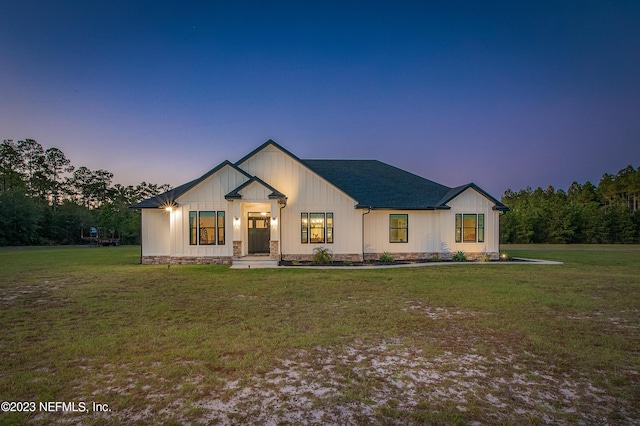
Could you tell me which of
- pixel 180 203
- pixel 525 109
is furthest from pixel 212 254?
pixel 525 109

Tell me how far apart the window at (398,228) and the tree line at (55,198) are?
33869mm

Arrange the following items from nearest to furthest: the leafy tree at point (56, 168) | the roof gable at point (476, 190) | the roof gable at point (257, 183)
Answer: the roof gable at point (257, 183), the roof gable at point (476, 190), the leafy tree at point (56, 168)

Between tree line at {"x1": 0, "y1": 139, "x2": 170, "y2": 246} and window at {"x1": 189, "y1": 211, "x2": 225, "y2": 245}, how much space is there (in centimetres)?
2767

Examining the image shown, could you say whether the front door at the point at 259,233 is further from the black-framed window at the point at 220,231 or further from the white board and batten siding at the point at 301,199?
the black-framed window at the point at 220,231

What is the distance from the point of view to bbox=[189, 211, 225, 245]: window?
15.1m

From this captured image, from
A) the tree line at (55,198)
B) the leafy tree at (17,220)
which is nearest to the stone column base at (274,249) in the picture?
the tree line at (55,198)

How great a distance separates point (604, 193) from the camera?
54.3 metres

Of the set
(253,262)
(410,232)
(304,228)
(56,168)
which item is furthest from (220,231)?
(56,168)

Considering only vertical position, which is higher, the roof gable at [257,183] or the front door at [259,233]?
the roof gable at [257,183]

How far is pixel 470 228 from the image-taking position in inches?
674

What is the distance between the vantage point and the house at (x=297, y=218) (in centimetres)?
1503

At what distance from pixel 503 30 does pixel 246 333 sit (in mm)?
22640

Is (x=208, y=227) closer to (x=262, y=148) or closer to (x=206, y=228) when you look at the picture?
(x=206, y=228)

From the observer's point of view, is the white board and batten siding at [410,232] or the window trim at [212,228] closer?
the window trim at [212,228]
